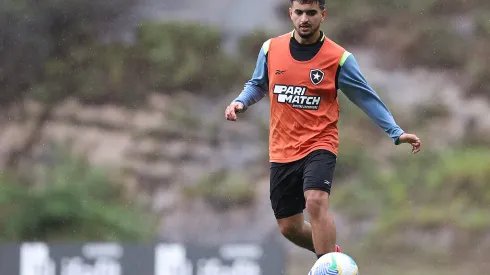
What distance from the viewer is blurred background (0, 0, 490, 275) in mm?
12875

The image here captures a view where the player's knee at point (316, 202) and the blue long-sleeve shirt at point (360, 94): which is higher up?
the blue long-sleeve shirt at point (360, 94)

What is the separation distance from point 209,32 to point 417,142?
870 centimetres

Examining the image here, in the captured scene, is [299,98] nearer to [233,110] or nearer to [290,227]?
[233,110]

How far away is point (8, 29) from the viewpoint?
13.3 meters

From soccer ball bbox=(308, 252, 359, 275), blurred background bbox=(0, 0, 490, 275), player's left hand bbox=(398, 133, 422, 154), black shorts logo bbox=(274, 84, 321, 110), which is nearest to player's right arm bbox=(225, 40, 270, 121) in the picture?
black shorts logo bbox=(274, 84, 321, 110)

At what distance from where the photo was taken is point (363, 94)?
17.3ft

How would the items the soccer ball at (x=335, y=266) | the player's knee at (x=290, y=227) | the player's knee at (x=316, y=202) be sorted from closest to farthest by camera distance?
the soccer ball at (x=335, y=266) < the player's knee at (x=316, y=202) < the player's knee at (x=290, y=227)

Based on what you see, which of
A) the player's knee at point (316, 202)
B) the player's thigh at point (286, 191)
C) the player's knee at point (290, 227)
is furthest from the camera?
the player's knee at point (290, 227)

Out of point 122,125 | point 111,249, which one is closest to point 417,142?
point 111,249

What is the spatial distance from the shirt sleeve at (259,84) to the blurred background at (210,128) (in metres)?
7.36

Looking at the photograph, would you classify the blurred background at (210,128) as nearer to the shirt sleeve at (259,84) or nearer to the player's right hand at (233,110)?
the shirt sleeve at (259,84)

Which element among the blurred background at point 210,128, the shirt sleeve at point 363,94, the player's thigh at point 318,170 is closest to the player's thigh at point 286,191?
the player's thigh at point 318,170

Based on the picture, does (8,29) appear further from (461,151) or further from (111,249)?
(461,151)

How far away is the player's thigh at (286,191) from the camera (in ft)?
17.7
